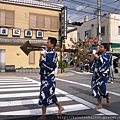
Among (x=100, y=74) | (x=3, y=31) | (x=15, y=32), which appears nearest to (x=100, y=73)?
(x=100, y=74)

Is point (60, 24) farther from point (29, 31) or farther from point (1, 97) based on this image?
point (1, 97)

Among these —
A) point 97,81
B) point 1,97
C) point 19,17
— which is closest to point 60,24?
point 19,17

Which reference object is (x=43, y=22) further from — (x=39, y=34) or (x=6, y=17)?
(x=6, y=17)

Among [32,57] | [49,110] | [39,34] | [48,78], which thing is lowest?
[49,110]

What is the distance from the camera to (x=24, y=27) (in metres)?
20.7

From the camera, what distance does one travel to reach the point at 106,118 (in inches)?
200

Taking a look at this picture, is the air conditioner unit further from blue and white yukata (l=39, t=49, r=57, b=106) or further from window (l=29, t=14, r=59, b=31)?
blue and white yukata (l=39, t=49, r=57, b=106)

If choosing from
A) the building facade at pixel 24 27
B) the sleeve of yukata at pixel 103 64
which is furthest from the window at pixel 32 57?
the sleeve of yukata at pixel 103 64

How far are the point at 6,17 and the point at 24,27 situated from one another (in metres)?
1.91

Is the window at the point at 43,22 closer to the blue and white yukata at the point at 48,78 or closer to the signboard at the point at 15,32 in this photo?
the signboard at the point at 15,32

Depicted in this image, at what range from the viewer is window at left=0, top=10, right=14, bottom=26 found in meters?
19.6

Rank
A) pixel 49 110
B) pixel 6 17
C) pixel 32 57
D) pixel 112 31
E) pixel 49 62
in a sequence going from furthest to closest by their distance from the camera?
pixel 112 31, pixel 32 57, pixel 6 17, pixel 49 110, pixel 49 62

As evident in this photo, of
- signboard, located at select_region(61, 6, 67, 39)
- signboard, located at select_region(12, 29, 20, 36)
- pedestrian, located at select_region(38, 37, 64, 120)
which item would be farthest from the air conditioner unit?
pedestrian, located at select_region(38, 37, 64, 120)

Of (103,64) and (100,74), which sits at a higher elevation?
(103,64)
